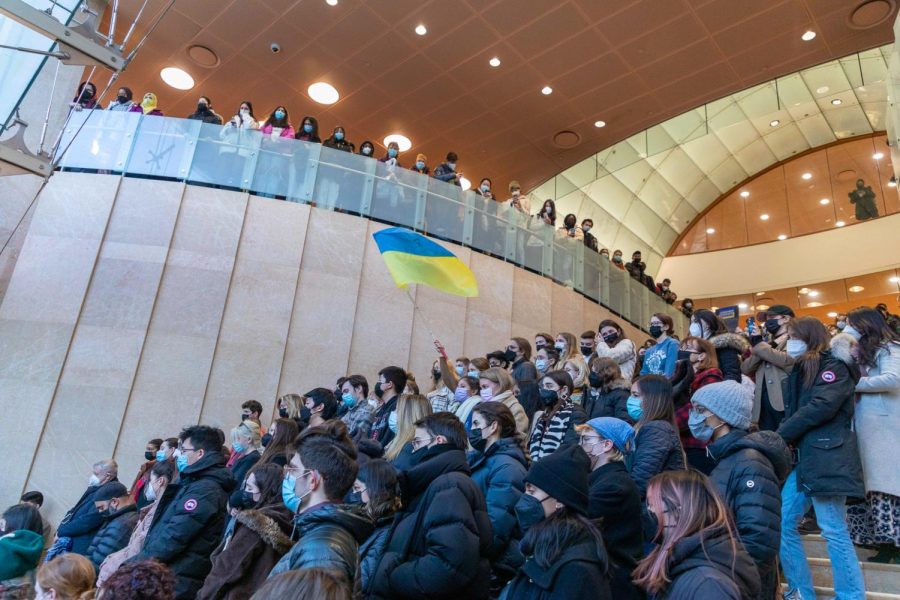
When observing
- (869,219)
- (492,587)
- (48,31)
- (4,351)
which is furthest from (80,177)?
(869,219)

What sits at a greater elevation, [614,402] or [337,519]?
[614,402]

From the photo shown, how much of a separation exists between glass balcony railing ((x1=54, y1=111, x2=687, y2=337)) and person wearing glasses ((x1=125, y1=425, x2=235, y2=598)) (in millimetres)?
6199

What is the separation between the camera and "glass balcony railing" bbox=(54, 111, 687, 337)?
9641mm

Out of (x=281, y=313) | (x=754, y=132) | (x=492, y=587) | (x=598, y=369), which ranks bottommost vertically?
(x=492, y=587)

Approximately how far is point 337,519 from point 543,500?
2.71 ft

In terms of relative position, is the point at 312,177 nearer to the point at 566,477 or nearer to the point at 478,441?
the point at 478,441

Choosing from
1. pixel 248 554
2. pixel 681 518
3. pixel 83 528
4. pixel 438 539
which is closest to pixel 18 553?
pixel 83 528

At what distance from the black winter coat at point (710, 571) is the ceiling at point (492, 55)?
11057 mm

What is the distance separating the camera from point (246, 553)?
3170 mm

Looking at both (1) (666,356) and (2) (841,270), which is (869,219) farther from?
(1) (666,356)

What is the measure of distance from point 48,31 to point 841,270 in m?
19.2

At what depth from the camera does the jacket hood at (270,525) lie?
10.4 ft

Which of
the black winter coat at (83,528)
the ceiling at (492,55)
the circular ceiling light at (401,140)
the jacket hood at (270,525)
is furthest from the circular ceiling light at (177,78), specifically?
the jacket hood at (270,525)

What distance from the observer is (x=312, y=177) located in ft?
34.2
